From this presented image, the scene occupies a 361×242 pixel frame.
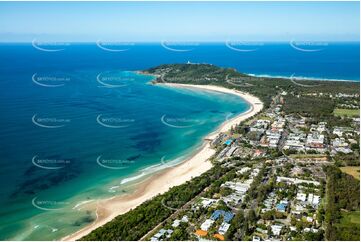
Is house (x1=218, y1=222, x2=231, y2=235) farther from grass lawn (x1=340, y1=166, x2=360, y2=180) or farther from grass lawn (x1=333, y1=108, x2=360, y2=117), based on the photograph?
grass lawn (x1=333, y1=108, x2=360, y2=117)

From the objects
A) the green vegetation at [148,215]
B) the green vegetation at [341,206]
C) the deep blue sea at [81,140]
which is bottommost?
the deep blue sea at [81,140]

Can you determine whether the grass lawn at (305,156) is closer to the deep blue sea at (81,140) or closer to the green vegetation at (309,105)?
the deep blue sea at (81,140)

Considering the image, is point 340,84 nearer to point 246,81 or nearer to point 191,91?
point 246,81

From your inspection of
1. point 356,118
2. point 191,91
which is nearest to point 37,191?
point 356,118

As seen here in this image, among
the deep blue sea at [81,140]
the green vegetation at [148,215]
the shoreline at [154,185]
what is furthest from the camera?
the deep blue sea at [81,140]

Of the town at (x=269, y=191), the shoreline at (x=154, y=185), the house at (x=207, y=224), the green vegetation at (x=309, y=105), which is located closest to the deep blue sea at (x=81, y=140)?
the shoreline at (x=154, y=185)

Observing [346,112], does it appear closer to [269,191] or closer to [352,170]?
[352,170]

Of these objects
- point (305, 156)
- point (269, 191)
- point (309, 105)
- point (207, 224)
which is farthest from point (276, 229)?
point (309, 105)

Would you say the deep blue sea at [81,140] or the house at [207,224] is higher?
the house at [207,224]
